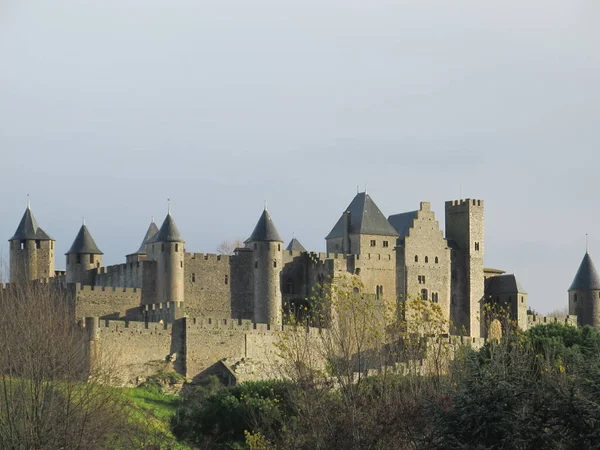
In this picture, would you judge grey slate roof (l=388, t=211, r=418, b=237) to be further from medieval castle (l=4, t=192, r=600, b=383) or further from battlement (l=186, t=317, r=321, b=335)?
battlement (l=186, t=317, r=321, b=335)

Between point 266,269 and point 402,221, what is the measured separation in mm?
10730

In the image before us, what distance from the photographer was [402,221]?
254 feet

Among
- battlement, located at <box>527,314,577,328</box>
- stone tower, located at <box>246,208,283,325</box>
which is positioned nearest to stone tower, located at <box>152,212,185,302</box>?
stone tower, located at <box>246,208,283,325</box>

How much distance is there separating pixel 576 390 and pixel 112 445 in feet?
56.9

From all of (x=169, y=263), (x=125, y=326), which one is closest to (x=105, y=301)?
(x=169, y=263)

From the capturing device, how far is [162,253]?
6844cm

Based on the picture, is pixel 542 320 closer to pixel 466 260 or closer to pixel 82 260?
pixel 466 260

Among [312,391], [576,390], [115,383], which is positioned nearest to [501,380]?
[576,390]

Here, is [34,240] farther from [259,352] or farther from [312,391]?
[312,391]

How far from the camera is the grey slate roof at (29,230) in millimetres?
71062

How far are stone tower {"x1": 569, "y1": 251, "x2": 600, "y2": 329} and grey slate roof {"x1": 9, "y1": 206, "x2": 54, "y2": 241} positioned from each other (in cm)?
3358

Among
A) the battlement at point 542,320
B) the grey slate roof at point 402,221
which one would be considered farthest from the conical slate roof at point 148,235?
the battlement at point 542,320

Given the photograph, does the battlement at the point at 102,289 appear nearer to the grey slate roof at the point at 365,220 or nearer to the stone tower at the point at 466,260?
the grey slate roof at the point at 365,220

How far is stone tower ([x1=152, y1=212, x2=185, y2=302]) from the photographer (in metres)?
68.1
